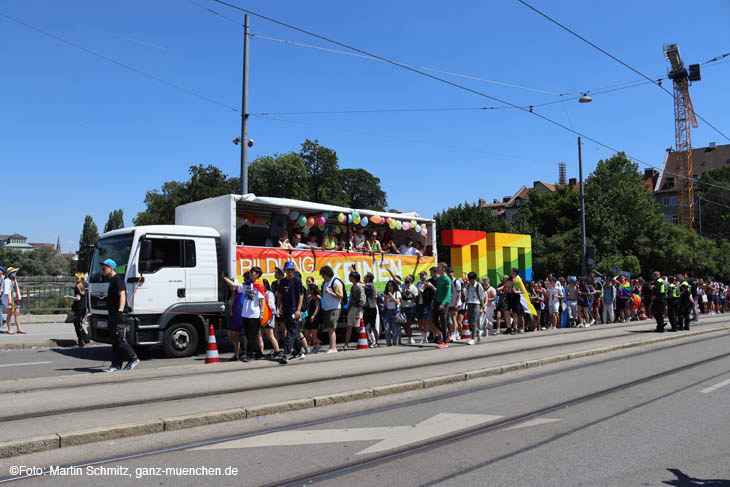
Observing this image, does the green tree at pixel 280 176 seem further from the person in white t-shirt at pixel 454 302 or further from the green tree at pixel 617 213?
the person in white t-shirt at pixel 454 302

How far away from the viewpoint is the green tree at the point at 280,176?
67875mm

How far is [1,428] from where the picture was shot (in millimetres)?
5508

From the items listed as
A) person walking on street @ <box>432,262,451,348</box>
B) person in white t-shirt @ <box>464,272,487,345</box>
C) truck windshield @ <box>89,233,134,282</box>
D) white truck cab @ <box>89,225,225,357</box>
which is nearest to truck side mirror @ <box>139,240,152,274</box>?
white truck cab @ <box>89,225,225,357</box>

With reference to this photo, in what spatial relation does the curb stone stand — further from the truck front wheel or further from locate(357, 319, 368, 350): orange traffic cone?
the truck front wheel

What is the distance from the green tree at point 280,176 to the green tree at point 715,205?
166 ft

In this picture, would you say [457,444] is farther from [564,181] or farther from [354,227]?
[564,181]

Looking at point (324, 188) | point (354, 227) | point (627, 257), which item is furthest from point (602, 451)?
point (324, 188)

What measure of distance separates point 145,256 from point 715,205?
8168 centimetres

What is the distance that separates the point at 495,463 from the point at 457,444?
2.10 ft

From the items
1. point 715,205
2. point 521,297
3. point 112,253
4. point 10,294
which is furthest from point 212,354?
point 715,205

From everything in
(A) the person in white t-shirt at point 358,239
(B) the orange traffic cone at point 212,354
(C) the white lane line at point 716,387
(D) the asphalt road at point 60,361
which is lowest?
(C) the white lane line at point 716,387

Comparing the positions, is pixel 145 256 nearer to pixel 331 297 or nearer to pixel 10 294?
pixel 331 297

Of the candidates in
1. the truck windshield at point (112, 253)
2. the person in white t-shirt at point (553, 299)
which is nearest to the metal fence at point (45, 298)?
the truck windshield at point (112, 253)

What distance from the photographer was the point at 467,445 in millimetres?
5227
